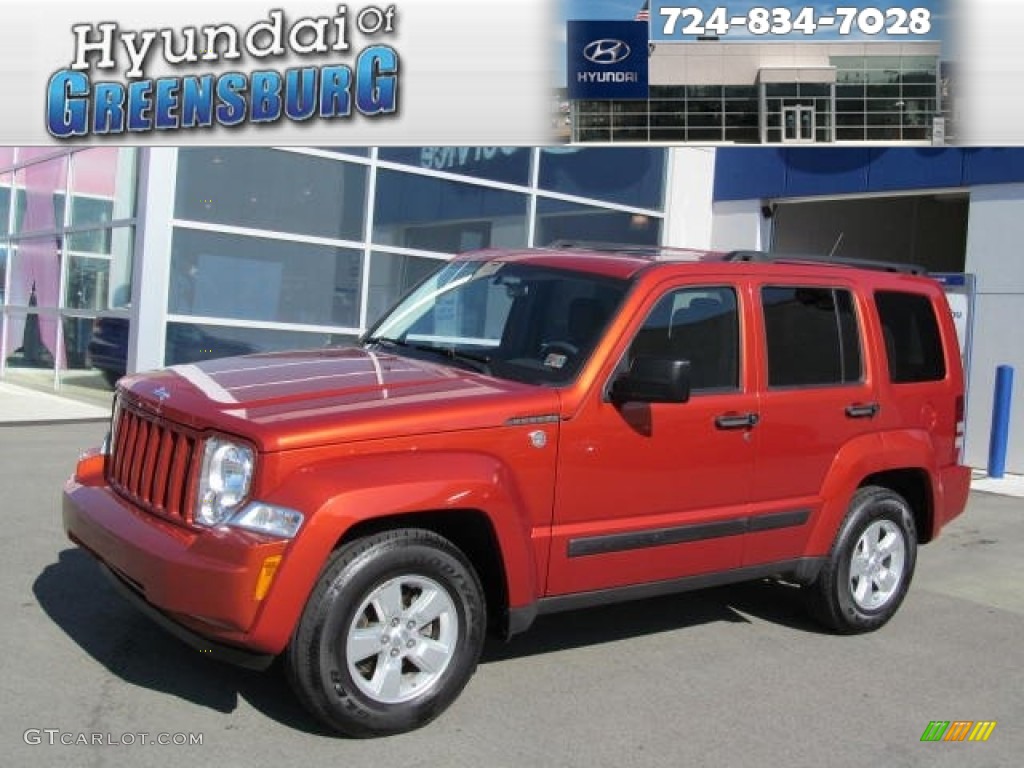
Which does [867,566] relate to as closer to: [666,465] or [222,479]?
[666,465]

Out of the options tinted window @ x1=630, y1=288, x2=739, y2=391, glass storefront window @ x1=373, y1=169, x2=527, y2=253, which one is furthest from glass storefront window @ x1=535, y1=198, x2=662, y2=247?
tinted window @ x1=630, y1=288, x2=739, y2=391

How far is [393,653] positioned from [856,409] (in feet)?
9.03

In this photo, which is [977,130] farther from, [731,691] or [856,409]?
[731,691]

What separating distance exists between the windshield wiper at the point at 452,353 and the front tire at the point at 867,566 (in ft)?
6.99

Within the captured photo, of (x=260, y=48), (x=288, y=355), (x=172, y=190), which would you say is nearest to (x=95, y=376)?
(x=172, y=190)

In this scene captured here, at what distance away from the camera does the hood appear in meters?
3.75

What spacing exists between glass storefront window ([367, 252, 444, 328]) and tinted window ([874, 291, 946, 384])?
8.16 metres

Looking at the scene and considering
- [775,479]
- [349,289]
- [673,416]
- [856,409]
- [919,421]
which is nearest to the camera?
[673,416]

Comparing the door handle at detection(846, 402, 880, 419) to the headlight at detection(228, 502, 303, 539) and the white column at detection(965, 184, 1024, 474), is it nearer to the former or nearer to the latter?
the headlight at detection(228, 502, 303, 539)

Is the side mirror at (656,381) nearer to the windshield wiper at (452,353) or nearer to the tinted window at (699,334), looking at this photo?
the tinted window at (699,334)

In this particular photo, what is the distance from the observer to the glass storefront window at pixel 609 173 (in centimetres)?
1509

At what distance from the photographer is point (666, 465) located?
4586mm

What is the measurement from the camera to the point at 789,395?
16.6 ft

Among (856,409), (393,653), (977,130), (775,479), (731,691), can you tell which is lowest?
(731,691)
